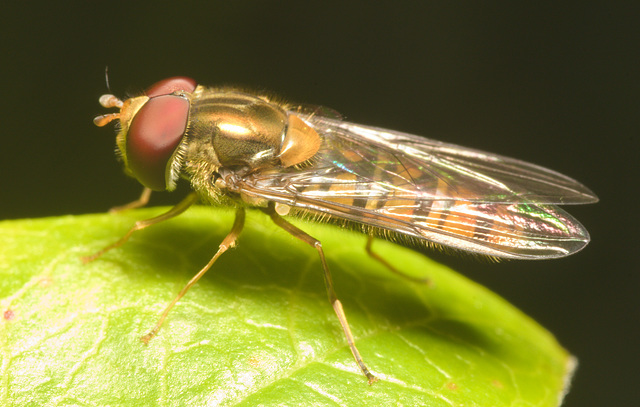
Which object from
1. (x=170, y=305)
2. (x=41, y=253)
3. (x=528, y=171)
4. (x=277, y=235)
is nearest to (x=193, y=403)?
(x=170, y=305)

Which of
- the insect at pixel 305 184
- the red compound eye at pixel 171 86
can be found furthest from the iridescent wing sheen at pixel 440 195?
the red compound eye at pixel 171 86

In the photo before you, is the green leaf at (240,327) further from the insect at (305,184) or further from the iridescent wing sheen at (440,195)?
the iridescent wing sheen at (440,195)

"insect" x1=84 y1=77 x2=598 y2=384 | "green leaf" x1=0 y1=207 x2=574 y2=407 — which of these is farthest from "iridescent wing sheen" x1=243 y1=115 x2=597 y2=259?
"green leaf" x1=0 y1=207 x2=574 y2=407

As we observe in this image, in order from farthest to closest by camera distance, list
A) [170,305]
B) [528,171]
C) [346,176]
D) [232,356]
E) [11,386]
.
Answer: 1. [528,171]
2. [346,176]
3. [170,305]
4. [232,356]
5. [11,386]

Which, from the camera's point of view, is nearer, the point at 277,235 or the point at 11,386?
the point at 11,386

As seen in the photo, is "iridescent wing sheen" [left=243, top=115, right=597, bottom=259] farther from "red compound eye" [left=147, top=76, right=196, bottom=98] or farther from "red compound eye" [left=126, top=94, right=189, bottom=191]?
"red compound eye" [left=147, top=76, right=196, bottom=98]

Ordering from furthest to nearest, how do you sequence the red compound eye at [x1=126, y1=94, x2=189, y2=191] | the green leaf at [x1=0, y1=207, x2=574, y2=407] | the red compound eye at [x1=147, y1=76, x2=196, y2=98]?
the red compound eye at [x1=147, y1=76, x2=196, y2=98] → the red compound eye at [x1=126, y1=94, x2=189, y2=191] → the green leaf at [x1=0, y1=207, x2=574, y2=407]

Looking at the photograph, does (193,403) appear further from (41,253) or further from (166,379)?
(41,253)
